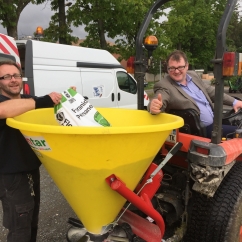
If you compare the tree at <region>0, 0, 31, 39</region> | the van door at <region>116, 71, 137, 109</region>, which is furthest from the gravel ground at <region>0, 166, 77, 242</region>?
the tree at <region>0, 0, 31, 39</region>

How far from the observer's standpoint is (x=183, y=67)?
9.06 feet

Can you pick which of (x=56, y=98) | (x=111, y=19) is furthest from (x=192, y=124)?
(x=111, y=19)

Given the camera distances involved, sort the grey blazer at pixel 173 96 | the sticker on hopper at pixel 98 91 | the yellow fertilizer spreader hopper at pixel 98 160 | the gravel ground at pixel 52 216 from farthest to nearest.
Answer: the sticker on hopper at pixel 98 91 → the gravel ground at pixel 52 216 → the grey blazer at pixel 173 96 → the yellow fertilizer spreader hopper at pixel 98 160

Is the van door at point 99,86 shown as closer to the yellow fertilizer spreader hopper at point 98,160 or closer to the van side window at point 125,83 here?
the van side window at point 125,83

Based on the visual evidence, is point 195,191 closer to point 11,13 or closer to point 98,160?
point 98,160

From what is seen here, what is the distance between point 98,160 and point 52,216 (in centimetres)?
216

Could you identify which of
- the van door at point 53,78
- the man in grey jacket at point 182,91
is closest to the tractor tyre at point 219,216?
the man in grey jacket at point 182,91

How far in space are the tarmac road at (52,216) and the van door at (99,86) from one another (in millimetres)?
2927

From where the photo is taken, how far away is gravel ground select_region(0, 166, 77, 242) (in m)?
3.04

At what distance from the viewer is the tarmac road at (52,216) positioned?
304 centimetres

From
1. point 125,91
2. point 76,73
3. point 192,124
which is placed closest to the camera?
point 192,124

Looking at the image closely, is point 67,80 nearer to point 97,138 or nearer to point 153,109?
point 153,109

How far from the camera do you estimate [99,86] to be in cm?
707

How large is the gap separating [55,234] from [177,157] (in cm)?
Answer: 152
